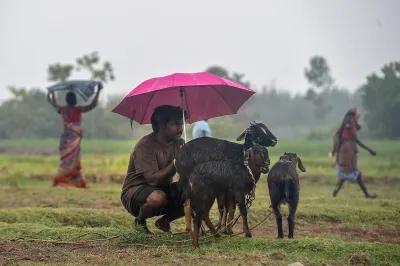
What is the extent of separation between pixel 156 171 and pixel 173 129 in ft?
1.99

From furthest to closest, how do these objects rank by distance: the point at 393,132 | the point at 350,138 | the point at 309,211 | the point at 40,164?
the point at 393,132 → the point at 40,164 → the point at 350,138 → the point at 309,211

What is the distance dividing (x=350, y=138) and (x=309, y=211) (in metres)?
4.41

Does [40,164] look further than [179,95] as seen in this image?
Yes

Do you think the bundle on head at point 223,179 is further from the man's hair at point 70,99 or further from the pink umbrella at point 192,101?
Answer: the man's hair at point 70,99

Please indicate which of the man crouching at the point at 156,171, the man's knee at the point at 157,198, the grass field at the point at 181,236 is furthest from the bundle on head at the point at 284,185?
the man's knee at the point at 157,198

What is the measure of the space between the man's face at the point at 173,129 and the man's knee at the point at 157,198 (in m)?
0.75

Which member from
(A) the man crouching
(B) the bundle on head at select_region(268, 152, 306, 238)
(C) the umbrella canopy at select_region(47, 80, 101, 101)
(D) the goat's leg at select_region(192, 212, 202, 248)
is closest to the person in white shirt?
(C) the umbrella canopy at select_region(47, 80, 101, 101)

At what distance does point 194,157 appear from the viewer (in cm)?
761

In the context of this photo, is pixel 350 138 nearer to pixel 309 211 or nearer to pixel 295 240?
pixel 309 211

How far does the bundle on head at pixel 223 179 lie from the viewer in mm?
7492

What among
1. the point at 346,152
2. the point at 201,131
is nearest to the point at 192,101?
the point at 201,131

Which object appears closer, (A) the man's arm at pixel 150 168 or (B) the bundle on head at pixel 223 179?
(B) the bundle on head at pixel 223 179

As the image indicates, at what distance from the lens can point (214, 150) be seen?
25.0 feet

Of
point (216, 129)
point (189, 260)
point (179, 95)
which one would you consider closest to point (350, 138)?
point (179, 95)
